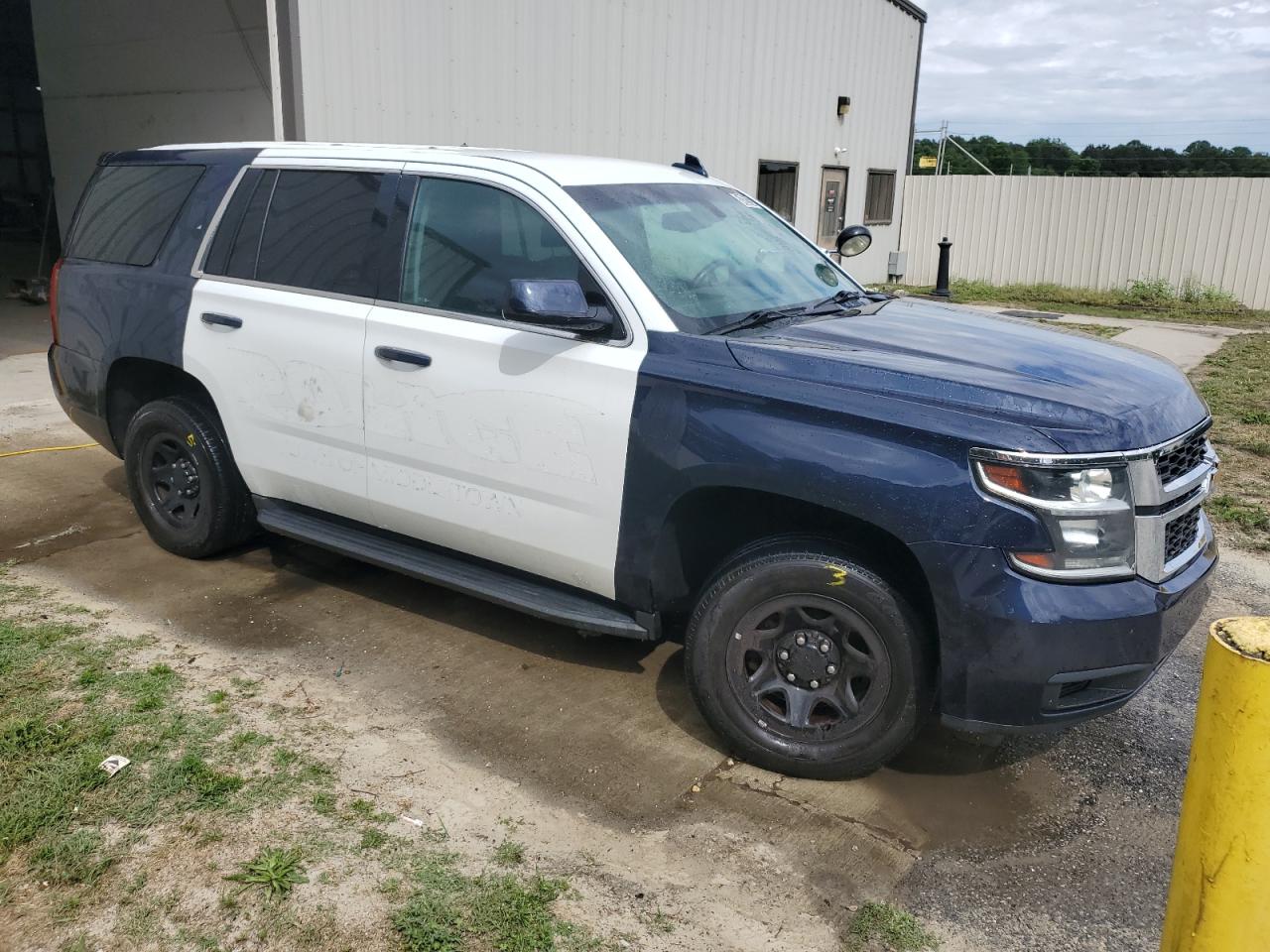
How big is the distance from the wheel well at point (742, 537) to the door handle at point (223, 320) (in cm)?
225

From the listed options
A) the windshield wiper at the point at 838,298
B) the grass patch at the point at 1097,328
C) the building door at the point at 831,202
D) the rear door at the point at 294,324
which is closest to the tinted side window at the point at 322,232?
the rear door at the point at 294,324

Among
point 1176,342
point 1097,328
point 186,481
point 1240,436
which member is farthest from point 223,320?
point 1097,328

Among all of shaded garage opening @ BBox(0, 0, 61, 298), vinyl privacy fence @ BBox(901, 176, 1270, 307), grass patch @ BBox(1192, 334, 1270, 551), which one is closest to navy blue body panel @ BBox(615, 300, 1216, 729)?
grass patch @ BBox(1192, 334, 1270, 551)

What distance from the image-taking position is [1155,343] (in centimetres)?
1309

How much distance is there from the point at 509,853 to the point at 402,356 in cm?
191

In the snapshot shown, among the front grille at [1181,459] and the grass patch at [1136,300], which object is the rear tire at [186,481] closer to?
the front grille at [1181,459]

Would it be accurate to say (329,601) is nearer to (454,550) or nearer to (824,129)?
(454,550)

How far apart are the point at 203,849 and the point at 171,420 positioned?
252 centimetres

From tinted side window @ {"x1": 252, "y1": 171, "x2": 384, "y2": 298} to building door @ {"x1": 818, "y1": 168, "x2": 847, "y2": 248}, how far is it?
558 inches

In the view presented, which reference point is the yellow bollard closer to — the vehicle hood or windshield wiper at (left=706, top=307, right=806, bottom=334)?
the vehicle hood

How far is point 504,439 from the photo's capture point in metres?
3.81

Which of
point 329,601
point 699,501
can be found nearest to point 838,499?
point 699,501

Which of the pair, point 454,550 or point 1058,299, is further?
point 1058,299

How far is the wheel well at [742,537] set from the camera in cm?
329
